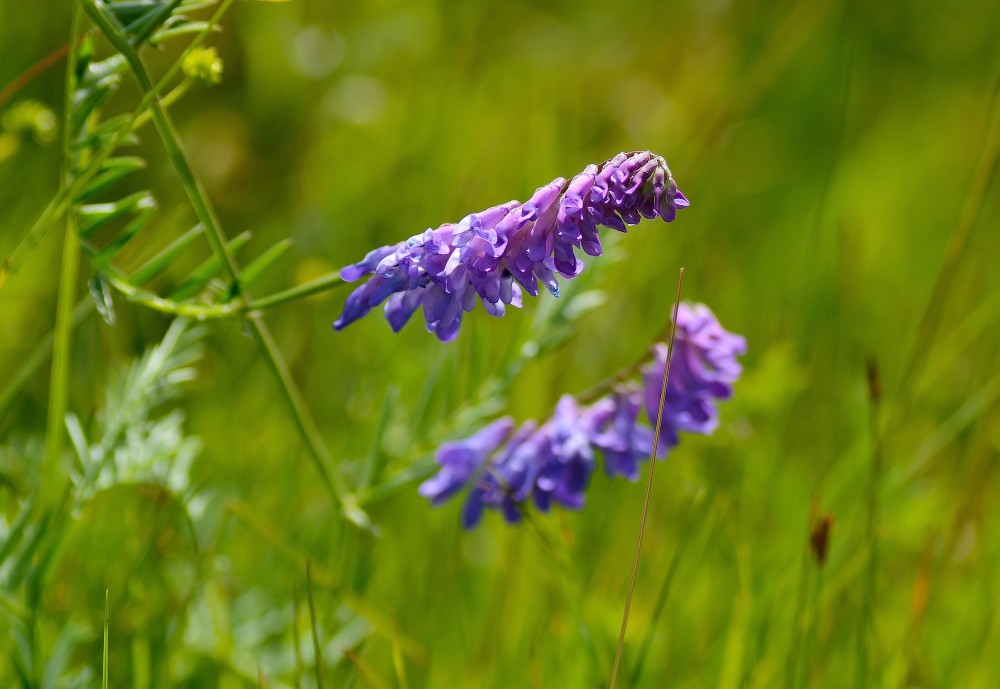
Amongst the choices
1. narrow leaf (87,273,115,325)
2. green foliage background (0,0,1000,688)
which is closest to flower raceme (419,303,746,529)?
green foliage background (0,0,1000,688)

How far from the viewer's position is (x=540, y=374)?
2359 millimetres

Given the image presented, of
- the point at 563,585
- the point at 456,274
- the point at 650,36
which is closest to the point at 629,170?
the point at 456,274

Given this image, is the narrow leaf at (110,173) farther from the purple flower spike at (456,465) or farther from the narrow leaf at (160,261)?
the purple flower spike at (456,465)

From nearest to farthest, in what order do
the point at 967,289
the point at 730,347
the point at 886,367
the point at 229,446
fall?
the point at 730,347 → the point at 229,446 → the point at 886,367 → the point at 967,289

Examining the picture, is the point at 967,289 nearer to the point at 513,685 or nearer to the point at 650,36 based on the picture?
the point at 650,36

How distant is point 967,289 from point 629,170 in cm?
230

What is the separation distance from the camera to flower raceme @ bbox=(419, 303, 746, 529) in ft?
4.91

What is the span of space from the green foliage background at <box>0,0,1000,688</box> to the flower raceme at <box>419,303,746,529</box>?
111 millimetres

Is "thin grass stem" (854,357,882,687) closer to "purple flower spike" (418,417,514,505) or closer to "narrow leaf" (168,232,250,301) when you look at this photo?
"purple flower spike" (418,417,514,505)

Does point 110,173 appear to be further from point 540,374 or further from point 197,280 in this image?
point 540,374

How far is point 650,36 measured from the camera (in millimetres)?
4195

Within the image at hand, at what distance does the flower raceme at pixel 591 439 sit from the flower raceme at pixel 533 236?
39cm

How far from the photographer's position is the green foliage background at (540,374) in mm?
1689

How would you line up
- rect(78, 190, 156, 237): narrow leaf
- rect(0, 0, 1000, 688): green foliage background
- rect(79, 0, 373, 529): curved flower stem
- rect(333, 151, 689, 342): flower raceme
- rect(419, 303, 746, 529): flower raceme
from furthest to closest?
rect(0, 0, 1000, 688): green foliage background
rect(419, 303, 746, 529): flower raceme
rect(78, 190, 156, 237): narrow leaf
rect(79, 0, 373, 529): curved flower stem
rect(333, 151, 689, 342): flower raceme
